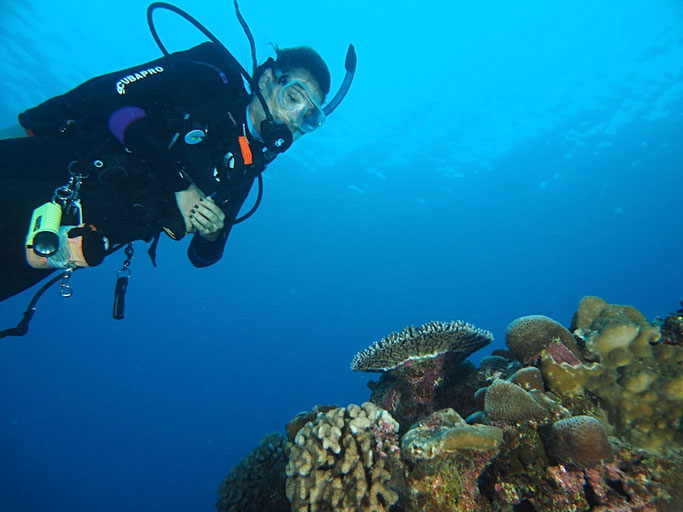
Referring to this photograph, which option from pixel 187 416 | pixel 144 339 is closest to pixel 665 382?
pixel 187 416

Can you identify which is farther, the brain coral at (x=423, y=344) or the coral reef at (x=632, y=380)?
the brain coral at (x=423, y=344)

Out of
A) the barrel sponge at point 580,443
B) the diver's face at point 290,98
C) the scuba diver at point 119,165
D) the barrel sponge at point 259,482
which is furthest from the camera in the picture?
the diver's face at point 290,98

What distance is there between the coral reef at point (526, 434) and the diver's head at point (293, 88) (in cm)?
327

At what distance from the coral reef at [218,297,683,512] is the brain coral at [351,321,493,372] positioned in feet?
0.19

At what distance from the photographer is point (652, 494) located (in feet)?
7.27

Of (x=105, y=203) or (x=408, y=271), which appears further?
(x=408, y=271)

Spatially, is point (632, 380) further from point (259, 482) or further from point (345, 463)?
point (259, 482)

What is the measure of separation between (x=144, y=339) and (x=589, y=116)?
105417 millimetres

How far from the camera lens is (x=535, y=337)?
328cm

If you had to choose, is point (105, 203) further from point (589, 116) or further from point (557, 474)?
point (589, 116)

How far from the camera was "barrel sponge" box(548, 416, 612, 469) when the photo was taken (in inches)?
87.7

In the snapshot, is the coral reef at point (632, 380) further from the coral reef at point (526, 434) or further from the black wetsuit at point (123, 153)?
the black wetsuit at point (123, 153)

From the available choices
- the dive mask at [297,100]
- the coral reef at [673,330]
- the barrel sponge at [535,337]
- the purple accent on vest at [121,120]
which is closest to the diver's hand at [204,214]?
the purple accent on vest at [121,120]

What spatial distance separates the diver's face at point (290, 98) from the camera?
4.38 metres
